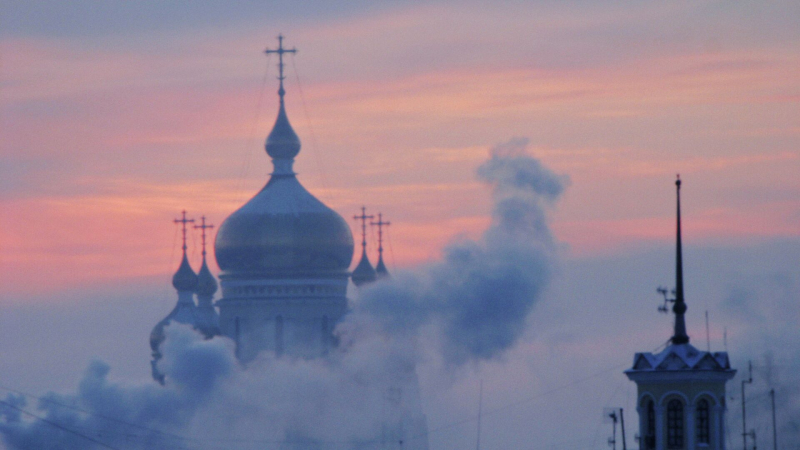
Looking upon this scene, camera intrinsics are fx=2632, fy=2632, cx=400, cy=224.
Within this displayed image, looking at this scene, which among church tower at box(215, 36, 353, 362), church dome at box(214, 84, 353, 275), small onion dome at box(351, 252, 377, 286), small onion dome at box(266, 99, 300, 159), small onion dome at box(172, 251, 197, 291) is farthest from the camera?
small onion dome at box(266, 99, 300, 159)

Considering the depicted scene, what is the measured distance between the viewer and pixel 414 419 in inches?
4796

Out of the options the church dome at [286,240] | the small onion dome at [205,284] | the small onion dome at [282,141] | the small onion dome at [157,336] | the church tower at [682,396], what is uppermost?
the small onion dome at [282,141]

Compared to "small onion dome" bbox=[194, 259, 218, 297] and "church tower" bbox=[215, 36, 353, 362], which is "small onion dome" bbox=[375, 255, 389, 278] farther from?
"small onion dome" bbox=[194, 259, 218, 297]

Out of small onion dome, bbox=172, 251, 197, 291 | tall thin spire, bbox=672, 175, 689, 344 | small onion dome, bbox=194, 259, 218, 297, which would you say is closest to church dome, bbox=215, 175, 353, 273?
small onion dome, bbox=194, 259, 218, 297

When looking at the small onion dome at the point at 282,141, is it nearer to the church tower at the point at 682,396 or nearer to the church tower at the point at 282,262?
the church tower at the point at 282,262

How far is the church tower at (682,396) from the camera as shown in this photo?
6788 centimetres

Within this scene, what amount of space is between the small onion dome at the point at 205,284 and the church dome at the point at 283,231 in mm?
1091

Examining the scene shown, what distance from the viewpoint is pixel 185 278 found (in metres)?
137

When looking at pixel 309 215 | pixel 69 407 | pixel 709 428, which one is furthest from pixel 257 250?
pixel 709 428

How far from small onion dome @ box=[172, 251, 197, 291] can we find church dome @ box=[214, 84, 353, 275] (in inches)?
91.5

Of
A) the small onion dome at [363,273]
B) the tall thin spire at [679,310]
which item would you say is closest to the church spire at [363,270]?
the small onion dome at [363,273]

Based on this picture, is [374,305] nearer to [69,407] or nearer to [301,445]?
[301,445]

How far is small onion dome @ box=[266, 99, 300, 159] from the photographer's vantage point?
5492 inches

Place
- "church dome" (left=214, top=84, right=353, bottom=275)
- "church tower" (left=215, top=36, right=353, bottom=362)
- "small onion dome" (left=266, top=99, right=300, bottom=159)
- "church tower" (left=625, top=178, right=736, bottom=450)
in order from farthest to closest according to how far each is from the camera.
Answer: "small onion dome" (left=266, top=99, right=300, bottom=159) → "church dome" (left=214, top=84, right=353, bottom=275) → "church tower" (left=215, top=36, right=353, bottom=362) → "church tower" (left=625, top=178, right=736, bottom=450)
